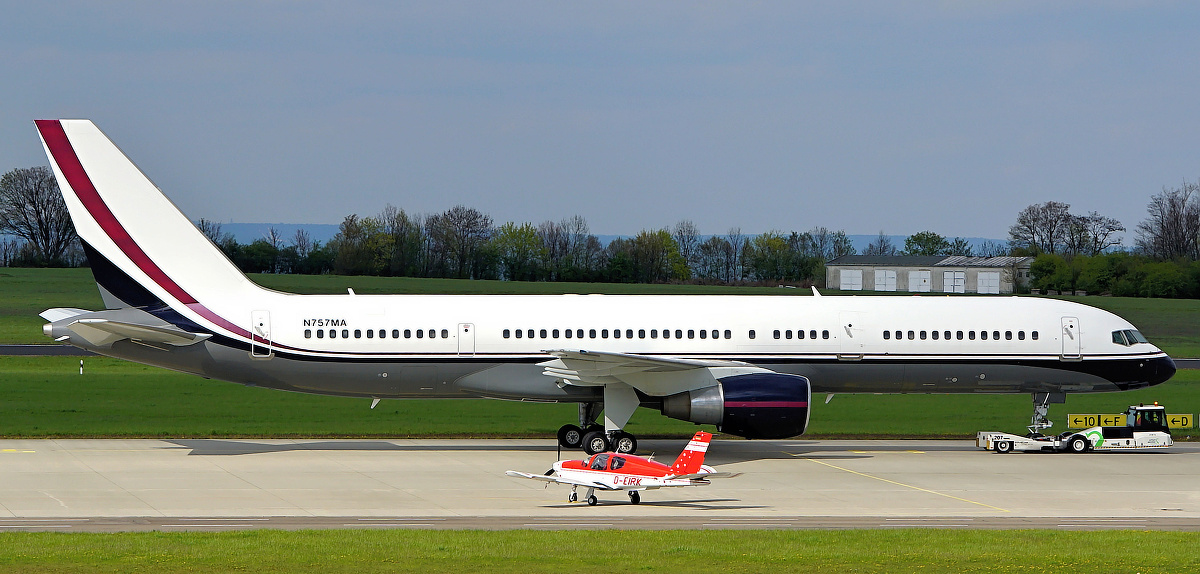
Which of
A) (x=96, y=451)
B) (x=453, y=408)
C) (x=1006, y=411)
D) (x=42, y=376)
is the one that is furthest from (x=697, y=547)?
(x=42, y=376)

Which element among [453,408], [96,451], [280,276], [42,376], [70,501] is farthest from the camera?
[280,276]

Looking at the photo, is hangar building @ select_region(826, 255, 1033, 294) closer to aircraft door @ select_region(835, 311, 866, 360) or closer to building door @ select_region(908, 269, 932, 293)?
building door @ select_region(908, 269, 932, 293)

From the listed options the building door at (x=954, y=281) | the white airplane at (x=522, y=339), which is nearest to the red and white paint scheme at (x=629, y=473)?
the white airplane at (x=522, y=339)

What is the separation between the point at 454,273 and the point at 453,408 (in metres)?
63.3

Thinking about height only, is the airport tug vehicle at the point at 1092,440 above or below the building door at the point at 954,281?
below

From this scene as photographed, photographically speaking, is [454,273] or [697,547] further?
Result: [454,273]

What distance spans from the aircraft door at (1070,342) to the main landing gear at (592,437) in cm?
1147

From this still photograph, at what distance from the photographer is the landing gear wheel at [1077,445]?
33000mm

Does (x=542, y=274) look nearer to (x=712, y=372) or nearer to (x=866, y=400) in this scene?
(x=866, y=400)

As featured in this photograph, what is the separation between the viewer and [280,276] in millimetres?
106500

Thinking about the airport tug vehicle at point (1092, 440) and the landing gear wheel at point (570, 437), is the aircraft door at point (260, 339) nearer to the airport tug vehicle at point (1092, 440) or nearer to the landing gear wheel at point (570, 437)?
the landing gear wheel at point (570, 437)

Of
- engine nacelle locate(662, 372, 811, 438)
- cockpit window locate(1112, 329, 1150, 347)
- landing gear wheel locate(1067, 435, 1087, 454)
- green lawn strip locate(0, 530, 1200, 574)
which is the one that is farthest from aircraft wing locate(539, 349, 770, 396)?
green lawn strip locate(0, 530, 1200, 574)

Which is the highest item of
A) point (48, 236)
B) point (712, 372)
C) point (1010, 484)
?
point (48, 236)

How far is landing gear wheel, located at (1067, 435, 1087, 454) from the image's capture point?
3300 cm
